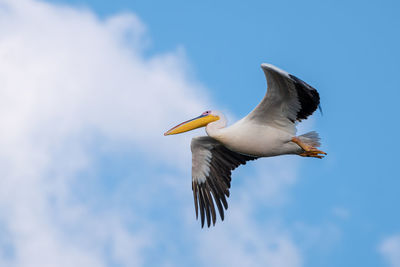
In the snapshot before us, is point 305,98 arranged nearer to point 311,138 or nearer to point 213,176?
point 311,138

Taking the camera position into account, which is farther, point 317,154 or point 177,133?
point 177,133

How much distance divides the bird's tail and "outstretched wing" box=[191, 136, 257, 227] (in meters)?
1.51

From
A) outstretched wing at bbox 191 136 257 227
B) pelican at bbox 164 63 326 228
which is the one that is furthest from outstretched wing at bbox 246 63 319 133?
outstretched wing at bbox 191 136 257 227

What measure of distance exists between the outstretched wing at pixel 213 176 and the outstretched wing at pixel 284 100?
160 cm

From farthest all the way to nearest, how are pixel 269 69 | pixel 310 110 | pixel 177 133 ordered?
1. pixel 177 133
2. pixel 310 110
3. pixel 269 69

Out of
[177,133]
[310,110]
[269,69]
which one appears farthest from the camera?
[177,133]

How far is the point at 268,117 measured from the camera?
10.7 m

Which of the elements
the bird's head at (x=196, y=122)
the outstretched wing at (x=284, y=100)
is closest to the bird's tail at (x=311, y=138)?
the outstretched wing at (x=284, y=100)

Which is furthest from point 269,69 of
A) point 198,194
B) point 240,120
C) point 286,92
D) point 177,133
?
point 198,194

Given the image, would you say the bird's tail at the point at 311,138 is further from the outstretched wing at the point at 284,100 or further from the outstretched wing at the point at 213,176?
the outstretched wing at the point at 213,176

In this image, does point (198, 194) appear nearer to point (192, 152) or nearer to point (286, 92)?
point (192, 152)

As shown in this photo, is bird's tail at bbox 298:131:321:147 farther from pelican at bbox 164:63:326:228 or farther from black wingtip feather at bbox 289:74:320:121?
black wingtip feather at bbox 289:74:320:121

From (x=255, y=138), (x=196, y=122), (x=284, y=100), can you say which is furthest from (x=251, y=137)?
(x=196, y=122)

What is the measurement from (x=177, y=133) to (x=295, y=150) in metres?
2.09
